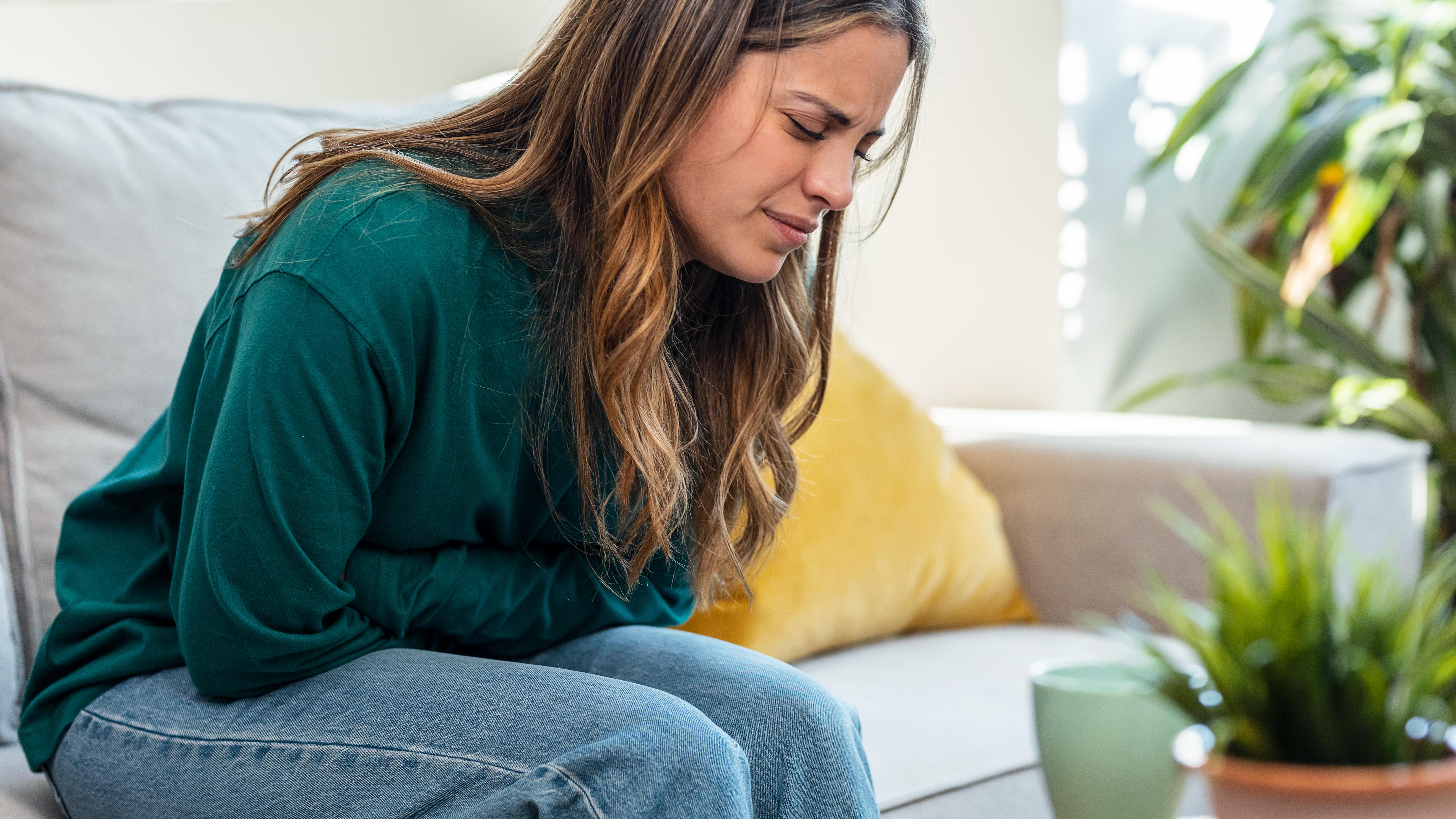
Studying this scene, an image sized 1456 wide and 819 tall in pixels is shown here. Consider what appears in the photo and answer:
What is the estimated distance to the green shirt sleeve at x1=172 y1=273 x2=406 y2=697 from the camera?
Answer: 29.5 inches

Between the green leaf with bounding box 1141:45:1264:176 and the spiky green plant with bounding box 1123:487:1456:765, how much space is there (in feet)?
6.25

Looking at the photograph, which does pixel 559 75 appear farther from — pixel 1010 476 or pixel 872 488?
pixel 1010 476

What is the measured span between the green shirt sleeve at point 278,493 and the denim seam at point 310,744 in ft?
0.12

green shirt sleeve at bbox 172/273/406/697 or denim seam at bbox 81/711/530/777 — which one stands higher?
green shirt sleeve at bbox 172/273/406/697

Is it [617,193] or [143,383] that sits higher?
[617,193]

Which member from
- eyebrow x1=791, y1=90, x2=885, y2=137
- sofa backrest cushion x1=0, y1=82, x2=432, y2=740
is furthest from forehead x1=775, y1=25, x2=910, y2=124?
sofa backrest cushion x1=0, y1=82, x2=432, y2=740

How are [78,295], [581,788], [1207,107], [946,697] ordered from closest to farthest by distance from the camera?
[581,788]
[78,295]
[946,697]
[1207,107]

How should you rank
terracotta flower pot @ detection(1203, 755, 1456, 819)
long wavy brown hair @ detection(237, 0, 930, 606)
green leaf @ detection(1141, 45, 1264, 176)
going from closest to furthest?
terracotta flower pot @ detection(1203, 755, 1456, 819) < long wavy brown hair @ detection(237, 0, 930, 606) < green leaf @ detection(1141, 45, 1264, 176)

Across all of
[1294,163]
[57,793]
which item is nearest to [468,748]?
[57,793]

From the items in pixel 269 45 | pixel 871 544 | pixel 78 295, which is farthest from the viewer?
pixel 269 45

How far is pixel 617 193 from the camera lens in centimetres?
85

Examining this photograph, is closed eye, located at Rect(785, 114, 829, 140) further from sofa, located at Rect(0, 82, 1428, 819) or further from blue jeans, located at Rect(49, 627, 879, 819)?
sofa, located at Rect(0, 82, 1428, 819)

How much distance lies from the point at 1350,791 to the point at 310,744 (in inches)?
22.9

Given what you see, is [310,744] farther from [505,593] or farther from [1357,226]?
[1357,226]
